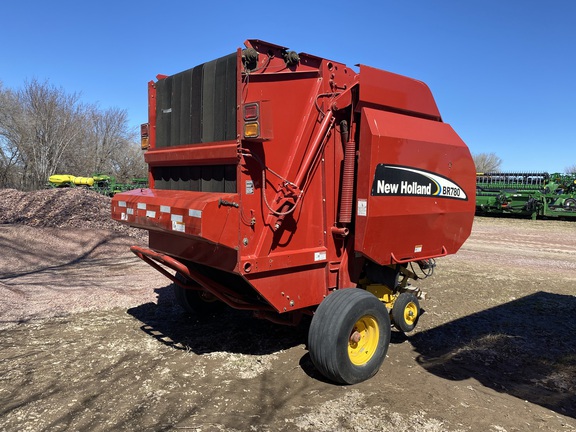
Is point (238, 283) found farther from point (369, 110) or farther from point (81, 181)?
point (81, 181)

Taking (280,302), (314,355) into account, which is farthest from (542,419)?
(280,302)

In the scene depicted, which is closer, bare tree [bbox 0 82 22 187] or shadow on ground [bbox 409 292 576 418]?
shadow on ground [bbox 409 292 576 418]

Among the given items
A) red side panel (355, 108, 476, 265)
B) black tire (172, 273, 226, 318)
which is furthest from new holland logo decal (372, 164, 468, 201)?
black tire (172, 273, 226, 318)

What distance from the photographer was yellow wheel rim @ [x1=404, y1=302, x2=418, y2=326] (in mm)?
5156

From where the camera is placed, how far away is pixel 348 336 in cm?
384

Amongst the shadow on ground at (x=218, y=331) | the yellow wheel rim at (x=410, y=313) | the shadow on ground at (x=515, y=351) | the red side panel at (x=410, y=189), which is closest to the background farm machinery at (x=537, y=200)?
the shadow on ground at (x=515, y=351)

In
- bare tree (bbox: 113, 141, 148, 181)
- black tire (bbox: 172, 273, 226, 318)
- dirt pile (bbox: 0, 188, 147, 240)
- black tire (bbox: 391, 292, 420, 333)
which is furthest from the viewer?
bare tree (bbox: 113, 141, 148, 181)

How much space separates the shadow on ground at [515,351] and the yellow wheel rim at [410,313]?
0.70 ft

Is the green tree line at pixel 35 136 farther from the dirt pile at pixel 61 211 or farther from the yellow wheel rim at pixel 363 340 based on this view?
the yellow wheel rim at pixel 363 340

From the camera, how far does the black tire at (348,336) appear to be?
12.3 feet

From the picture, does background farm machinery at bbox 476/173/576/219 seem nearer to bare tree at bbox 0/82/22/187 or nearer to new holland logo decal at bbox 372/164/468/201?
new holland logo decal at bbox 372/164/468/201

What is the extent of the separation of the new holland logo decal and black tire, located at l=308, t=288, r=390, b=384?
1.02 metres

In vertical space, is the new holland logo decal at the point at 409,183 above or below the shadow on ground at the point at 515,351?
above

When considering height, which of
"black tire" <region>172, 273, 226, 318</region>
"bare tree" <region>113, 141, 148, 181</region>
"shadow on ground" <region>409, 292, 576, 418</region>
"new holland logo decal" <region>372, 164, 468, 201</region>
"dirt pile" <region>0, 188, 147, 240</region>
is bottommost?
"shadow on ground" <region>409, 292, 576, 418</region>
